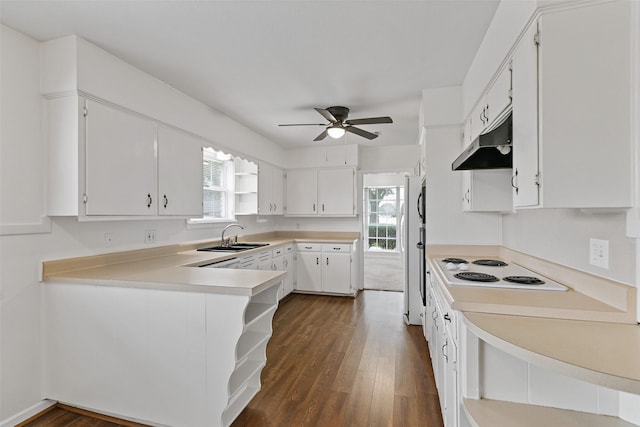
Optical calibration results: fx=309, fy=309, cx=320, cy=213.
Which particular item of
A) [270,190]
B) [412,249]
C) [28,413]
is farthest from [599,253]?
[270,190]

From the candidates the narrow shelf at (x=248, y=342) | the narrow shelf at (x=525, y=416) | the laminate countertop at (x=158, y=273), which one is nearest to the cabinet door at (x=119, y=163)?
the laminate countertop at (x=158, y=273)

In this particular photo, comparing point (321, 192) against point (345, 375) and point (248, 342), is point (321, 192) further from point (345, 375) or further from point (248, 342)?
point (248, 342)

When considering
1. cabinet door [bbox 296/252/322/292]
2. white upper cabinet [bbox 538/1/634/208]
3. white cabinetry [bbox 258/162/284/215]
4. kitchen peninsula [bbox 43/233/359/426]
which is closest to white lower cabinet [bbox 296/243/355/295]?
cabinet door [bbox 296/252/322/292]

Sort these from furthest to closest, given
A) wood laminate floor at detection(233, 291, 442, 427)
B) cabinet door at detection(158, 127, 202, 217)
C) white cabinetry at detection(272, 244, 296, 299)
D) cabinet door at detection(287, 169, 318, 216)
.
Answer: cabinet door at detection(287, 169, 318, 216) < white cabinetry at detection(272, 244, 296, 299) < cabinet door at detection(158, 127, 202, 217) < wood laminate floor at detection(233, 291, 442, 427)

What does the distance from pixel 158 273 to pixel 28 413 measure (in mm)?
1185

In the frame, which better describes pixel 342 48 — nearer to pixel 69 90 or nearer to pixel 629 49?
pixel 629 49

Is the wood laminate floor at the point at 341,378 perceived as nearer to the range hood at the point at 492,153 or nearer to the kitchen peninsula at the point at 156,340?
the kitchen peninsula at the point at 156,340

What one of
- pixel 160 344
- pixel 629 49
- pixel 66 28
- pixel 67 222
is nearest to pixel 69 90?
pixel 66 28

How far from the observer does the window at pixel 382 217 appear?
831 cm

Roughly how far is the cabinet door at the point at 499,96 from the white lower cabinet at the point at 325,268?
316 centimetres

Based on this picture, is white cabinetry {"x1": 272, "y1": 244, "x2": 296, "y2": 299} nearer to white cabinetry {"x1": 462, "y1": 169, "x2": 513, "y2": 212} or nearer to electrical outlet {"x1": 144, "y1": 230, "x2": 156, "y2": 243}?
electrical outlet {"x1": 144, "y1": 230, "x2": 156, "y2": 243}

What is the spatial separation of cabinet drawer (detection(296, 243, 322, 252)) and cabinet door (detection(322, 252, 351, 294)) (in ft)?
0.44

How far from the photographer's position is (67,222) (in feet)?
7.30

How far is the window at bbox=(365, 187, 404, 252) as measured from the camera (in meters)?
8.31
